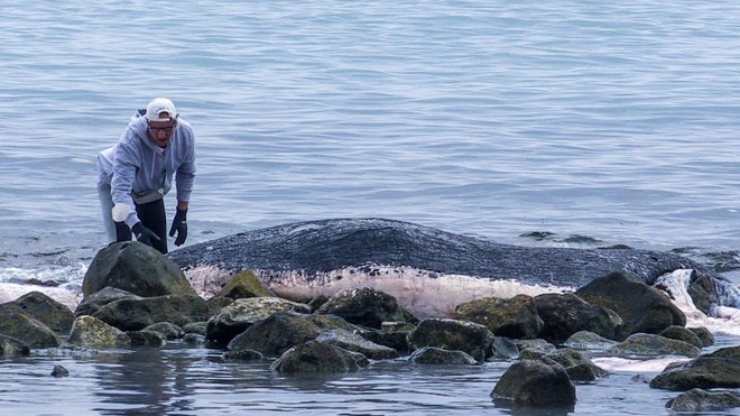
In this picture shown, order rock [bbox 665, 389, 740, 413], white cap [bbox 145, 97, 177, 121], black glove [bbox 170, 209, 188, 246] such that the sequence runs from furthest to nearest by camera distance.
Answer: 1. black glove [bbox 170, 209, 188, 246]
2. white cap [bbox 145, 97, 177, 121]
3. rock [bbox 665, 389, 740, 413]

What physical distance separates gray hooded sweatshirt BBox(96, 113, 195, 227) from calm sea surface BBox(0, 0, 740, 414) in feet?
3.67

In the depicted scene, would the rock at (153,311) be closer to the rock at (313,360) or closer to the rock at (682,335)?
the rock at (313,360)

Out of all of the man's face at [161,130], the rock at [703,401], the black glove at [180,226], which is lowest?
the rock at [703,401]

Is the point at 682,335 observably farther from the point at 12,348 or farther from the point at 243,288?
the point at 12,348

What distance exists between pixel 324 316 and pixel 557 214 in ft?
30.2

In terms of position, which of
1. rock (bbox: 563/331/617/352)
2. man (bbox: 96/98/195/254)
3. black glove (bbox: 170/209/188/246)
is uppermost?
man (bbox: 96/98/195/254)

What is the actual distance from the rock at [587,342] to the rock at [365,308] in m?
1.23

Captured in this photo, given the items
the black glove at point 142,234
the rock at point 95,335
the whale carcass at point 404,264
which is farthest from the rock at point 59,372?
the black glove at point 142,234

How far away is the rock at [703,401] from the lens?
9094 mm

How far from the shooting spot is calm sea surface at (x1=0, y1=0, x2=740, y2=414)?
17.8m

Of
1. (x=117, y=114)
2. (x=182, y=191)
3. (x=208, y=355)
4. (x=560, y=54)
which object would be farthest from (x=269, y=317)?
(x=560, y=54)

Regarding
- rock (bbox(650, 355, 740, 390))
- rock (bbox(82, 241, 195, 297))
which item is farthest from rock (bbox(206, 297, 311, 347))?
rock (bbox(650, 355, 740, 390))

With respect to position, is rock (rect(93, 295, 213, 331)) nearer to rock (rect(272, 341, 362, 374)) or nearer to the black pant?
rock (rect(272, 341, 362, 374))

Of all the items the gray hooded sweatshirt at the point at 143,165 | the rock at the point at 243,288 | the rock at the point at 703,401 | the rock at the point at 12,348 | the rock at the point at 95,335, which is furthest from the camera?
the gray hooded sweatshirt at the point at 143,165
